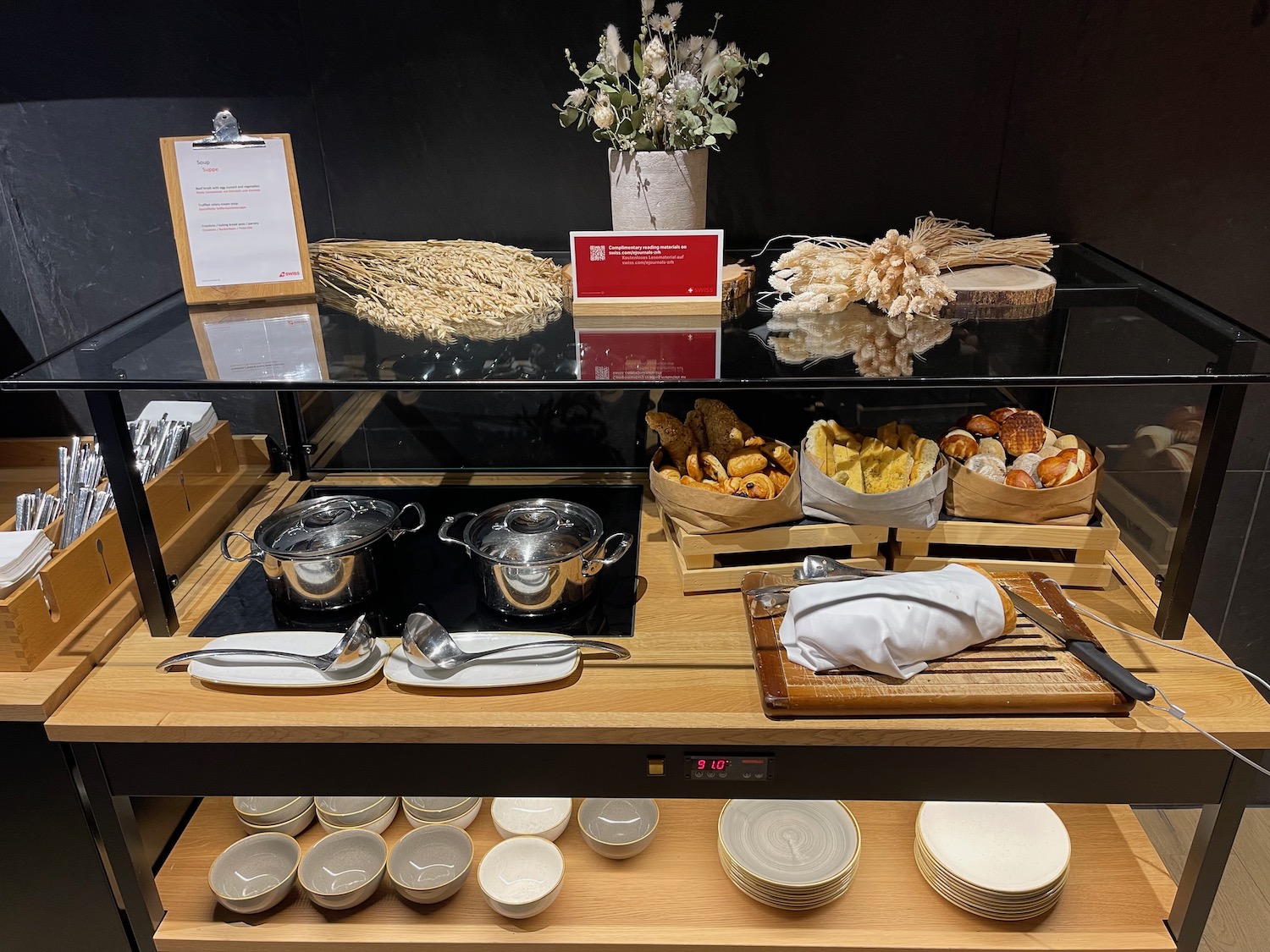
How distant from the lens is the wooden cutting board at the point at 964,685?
1.17 metres

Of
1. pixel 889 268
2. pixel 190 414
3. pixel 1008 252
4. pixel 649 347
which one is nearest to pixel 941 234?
pixel 1008 252

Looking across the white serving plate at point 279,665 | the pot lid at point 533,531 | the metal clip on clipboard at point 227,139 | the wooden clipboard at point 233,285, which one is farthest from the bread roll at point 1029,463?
the metal clip on clipboard at point 227,139

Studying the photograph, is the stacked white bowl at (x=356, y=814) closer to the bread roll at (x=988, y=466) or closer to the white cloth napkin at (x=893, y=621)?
the white cloth napkin at (x=893, y=621)

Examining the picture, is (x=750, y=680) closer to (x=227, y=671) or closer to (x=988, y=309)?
(x=988, y=309)

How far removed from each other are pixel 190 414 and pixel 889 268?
4.14 feet

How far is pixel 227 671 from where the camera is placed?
1.27m

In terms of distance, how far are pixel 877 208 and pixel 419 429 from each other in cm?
97

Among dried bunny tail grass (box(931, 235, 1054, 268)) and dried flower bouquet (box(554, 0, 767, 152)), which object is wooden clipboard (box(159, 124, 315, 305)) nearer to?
dried flower bouquet (box(554, 0, 767, 152))

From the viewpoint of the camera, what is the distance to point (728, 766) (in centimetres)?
122

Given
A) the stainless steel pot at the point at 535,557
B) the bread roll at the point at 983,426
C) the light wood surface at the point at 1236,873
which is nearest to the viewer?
the stainless steel pot at the point at 535,557

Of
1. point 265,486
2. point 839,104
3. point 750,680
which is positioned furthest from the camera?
point 265,486

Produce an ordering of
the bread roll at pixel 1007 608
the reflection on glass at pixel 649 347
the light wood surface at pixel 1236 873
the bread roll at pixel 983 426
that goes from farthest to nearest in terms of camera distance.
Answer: the light wood surface at pixel 1236 873 < the bread roll at pixel 983 426 < the bread roll at pixel 1007 608 < the reflection on glass at pixel 649 347

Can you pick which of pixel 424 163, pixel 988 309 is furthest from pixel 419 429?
pixel 988 309

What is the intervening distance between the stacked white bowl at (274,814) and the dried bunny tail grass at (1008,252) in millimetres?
1370
